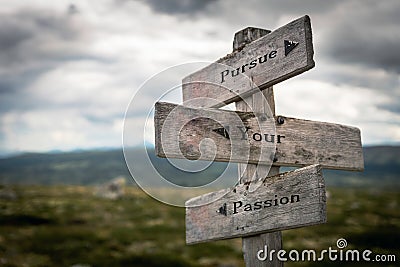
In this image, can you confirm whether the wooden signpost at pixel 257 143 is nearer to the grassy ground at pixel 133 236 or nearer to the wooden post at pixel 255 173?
the wooden post at pixel 255 173

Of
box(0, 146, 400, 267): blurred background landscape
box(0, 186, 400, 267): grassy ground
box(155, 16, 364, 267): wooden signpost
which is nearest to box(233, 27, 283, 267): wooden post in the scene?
box(155, 16, 364, 267): wooden signpost

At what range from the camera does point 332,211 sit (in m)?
51.7

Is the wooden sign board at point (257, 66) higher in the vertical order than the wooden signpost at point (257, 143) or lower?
higher

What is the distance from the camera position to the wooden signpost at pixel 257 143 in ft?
13.9

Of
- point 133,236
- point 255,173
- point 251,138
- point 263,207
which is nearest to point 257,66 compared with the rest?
point 251,138

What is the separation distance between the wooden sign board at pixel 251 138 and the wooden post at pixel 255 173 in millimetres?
183

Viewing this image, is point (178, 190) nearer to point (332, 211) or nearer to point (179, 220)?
point (179, 220)

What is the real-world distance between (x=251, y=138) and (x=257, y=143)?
85 mm

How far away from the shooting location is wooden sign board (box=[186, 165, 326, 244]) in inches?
161

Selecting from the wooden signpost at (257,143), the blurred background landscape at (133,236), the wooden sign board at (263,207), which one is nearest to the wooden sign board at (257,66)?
the wooden signpost at (257,143)

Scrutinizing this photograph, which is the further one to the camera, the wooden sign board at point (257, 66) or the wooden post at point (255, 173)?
the wooden post at point (255, 173)

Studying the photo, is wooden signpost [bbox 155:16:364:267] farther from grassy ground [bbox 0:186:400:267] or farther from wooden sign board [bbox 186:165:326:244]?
grassy ground [bbox 0:186:400:267]

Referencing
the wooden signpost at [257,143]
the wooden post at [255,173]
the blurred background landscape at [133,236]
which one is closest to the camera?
the wooden signpost at [257,143]

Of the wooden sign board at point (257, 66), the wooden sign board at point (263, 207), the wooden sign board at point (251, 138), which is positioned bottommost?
the wooden sign board at point (263, 207)
